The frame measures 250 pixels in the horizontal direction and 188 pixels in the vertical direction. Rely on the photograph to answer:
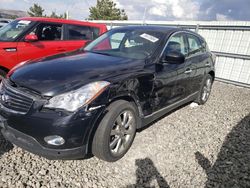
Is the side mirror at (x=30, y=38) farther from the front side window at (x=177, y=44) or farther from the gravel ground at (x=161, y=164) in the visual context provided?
the front side window at (x=177, y=44)

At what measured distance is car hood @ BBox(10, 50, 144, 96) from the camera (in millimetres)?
2244

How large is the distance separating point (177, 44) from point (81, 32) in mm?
3203

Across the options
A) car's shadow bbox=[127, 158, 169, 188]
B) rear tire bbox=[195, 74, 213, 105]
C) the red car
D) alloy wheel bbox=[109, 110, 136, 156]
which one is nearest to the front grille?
alloy wheel bbox=[109, 110, 136, 156]

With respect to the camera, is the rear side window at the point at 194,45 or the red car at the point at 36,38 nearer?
the rear side window at the point at 194,45

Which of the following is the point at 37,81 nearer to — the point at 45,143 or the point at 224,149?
the point at 45,143

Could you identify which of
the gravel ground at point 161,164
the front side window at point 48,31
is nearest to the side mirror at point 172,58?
the gravel ground at point 161,164

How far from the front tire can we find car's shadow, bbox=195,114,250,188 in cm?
109

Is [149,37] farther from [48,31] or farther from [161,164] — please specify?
[48,31]

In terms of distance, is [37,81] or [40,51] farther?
[40,51]

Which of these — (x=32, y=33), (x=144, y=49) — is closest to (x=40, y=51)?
(x=32, y=33)

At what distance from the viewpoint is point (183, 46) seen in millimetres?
3949

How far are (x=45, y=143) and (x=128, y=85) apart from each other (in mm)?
1159

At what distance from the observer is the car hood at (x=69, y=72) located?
7.36ft

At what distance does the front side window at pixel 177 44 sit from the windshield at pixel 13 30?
350cm
